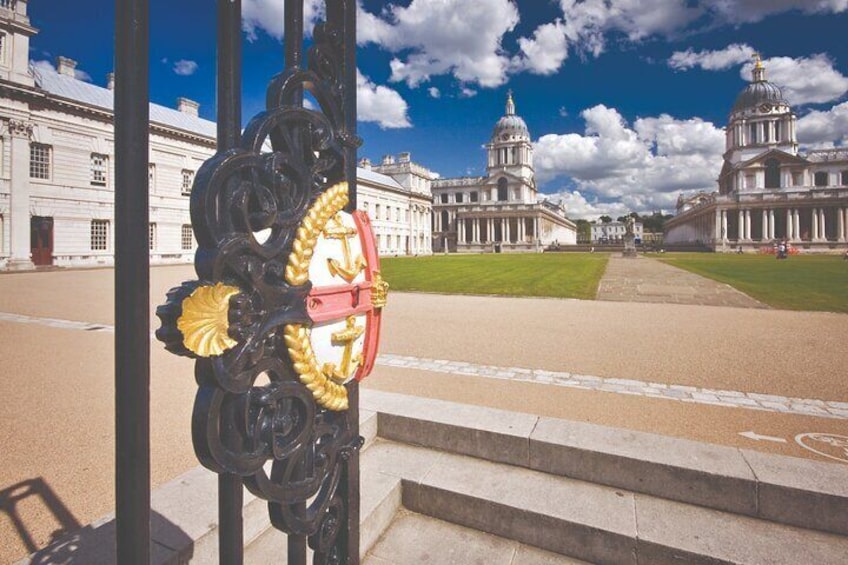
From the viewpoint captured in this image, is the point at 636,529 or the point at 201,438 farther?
the point at 636,529

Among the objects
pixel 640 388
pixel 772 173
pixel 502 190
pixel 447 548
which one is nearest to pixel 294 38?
pixel 447 548

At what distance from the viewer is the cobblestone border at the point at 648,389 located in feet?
17.7

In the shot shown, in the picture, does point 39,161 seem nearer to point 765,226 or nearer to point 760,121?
point 765,226

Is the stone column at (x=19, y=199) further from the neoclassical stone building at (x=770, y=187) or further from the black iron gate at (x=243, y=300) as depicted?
the neoclassical stone building at (x=770, y=187)

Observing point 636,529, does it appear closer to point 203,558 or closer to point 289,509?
point 289,509

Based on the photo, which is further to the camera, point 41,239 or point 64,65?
point 64,65

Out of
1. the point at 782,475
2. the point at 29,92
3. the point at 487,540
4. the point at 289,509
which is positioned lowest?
the point at 487,540

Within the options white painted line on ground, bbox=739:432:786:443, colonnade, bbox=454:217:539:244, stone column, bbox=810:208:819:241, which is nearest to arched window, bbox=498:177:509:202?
colonnade, bbox=454:217:539:244

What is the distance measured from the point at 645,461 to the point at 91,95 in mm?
42828

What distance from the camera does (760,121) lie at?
7794 centimetres

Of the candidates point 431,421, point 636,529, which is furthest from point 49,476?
point 636,529

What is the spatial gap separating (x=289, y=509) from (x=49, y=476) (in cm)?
350

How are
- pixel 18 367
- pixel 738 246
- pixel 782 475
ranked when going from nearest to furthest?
pixel 782 475
pixel 18 367
pixel 738 246

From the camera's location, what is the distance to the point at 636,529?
278cm
